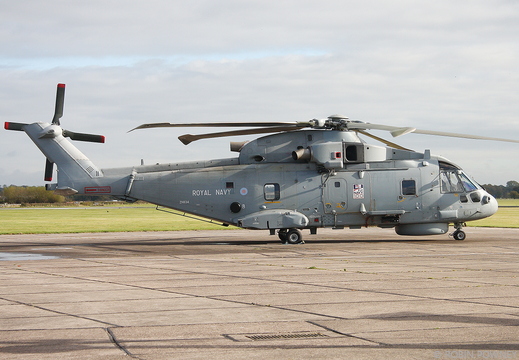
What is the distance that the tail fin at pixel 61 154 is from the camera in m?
23.8

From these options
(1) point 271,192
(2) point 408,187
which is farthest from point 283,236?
(2) point 408,187

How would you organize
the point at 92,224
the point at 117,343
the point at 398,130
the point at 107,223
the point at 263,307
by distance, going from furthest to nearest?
the point at 107,223, the point at 92,224, the point at 398,130, the point at 263,307, the point at 117,343

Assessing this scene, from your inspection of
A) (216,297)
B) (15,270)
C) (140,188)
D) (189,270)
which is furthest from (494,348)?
(140,188)

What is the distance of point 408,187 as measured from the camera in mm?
23875

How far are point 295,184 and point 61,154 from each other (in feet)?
31.8

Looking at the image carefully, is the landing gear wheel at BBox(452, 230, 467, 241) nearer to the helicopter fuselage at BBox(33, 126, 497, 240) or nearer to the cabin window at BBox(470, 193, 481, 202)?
the helicopter fuselage at BBox(33, 126, 497, 240)

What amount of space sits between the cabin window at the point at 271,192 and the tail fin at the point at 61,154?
22.1 ft

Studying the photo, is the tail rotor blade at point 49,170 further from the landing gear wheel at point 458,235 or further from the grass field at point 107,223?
the landing gear wheel at point 458,235

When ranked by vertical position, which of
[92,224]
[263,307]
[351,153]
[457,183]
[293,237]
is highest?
[351,153]

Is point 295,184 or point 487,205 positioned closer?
point 295,184

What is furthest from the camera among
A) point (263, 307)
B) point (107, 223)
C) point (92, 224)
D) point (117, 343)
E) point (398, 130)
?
point (107, 223)

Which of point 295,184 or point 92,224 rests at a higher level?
point 295,184

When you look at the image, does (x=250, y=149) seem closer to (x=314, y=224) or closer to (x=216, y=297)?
(x=314, y=224)

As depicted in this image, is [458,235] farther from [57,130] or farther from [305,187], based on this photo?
[57,130]
